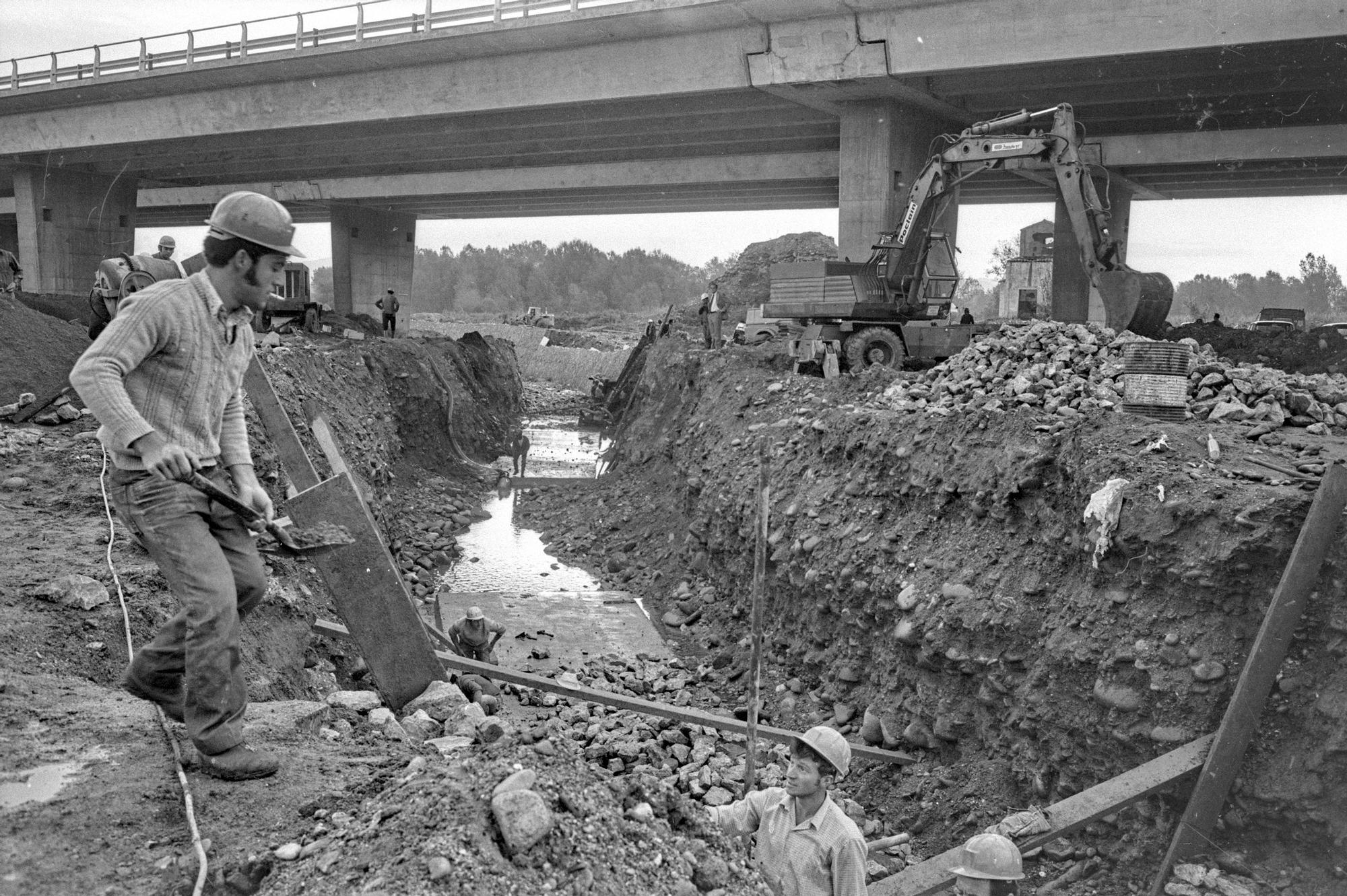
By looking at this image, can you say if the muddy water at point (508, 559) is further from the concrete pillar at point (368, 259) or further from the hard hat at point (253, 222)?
the concrete pillar at point (368, 259)

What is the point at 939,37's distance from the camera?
1532cm

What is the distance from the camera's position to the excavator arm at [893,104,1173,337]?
12.6 metres

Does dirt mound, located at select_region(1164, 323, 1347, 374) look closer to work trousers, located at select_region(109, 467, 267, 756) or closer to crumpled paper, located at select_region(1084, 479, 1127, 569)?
crumpled paper, located at select_region(1084, 479, 1127, 569)

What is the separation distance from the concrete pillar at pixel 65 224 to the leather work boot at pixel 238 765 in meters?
30.2

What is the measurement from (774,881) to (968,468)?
500 centimetres

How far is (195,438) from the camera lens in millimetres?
3441

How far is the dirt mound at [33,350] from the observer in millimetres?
9789

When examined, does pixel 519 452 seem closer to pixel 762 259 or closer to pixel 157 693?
pixel 762 259

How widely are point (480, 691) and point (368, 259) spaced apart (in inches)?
1276

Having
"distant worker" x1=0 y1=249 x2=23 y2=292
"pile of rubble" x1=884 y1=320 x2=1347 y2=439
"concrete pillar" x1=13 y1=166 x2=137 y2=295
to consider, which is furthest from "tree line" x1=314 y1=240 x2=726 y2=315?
"pile of rubble" x1=884 y1=320 x2=1347 y2=439

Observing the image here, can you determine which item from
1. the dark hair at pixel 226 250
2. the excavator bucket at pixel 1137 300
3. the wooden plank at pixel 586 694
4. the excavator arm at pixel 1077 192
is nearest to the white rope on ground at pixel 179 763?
the dark hair at pixel 226 250

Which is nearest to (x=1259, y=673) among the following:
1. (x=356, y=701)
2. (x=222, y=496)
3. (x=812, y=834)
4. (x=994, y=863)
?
(x=994, y=863)

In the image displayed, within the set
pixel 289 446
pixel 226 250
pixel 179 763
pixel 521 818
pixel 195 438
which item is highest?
pixel 226 250

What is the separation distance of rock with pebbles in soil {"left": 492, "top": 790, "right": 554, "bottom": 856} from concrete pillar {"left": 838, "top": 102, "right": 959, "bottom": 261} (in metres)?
16.0
